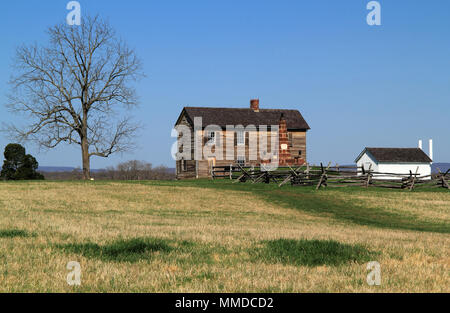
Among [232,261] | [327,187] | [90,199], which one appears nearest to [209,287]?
[232,261]

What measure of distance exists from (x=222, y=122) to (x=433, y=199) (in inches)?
1227

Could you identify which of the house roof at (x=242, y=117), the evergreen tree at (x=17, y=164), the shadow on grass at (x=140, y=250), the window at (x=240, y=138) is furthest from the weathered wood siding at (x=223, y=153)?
the shadow on grass at (x=140, y=250)

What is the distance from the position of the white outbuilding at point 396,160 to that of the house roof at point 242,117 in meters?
9.57

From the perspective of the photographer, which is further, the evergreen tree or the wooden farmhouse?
the wooden farmhouse

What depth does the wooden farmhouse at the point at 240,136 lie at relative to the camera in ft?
192

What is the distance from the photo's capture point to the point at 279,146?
62031mm

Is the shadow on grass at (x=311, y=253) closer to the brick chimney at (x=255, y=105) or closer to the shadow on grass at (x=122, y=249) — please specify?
the shadow on grass at (x=122, y=249)

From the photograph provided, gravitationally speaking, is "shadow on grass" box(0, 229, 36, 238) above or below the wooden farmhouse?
below

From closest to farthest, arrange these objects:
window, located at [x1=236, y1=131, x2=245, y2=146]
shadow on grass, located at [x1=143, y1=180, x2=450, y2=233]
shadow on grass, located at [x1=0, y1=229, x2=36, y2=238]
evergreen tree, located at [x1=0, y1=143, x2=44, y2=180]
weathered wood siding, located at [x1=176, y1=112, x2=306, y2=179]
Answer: shadow on grass, located at [x1=0, y1=229, x2=36, y2=238], shadow on grass, located at [x1=143, y1=180, x2=450, y2=233], evergreen tree, located at [x1=0, y1=143, x2=44, y2=180], weathered wood siding, located at [x1=176, y1=112, x2=306, y2=179], window, located at [x1=236, y1=131, x2=245, y2=146]

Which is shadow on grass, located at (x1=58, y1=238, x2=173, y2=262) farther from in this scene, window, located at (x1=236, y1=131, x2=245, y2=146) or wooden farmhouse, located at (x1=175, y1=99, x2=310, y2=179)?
window, located at (x1=236, y1=131, x2=245, y2=146)

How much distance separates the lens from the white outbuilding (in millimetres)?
57906

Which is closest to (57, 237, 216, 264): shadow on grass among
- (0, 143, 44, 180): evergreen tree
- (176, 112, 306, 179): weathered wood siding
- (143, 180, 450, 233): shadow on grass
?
(143, 180, 450, 233): shadow on grass

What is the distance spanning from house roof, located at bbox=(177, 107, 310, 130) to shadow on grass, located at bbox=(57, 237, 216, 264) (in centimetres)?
4958

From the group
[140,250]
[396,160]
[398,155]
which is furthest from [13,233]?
[398,155]
